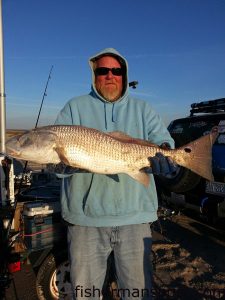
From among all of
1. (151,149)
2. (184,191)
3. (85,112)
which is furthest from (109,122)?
(184,191)

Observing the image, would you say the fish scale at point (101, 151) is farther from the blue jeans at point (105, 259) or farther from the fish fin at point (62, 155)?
the blue jeans at point (105, 259)

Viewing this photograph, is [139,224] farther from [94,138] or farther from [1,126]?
[1,126]

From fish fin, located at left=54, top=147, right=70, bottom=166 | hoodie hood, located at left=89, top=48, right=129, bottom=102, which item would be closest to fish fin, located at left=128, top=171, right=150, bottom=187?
fish fin, located at left=54, top=147, right=70, bottom=166

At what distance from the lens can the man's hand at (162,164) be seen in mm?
3281

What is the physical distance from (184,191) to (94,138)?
4168 millimetres

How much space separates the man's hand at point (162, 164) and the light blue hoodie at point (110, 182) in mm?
228

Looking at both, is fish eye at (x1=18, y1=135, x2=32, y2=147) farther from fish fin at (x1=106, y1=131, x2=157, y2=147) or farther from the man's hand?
the man's hand

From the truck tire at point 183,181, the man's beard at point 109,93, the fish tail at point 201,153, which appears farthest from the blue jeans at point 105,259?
the truck tire at point 183,181

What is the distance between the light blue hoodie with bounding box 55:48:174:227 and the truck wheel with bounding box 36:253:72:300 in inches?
45.6

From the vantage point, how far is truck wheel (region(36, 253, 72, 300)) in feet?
14.0

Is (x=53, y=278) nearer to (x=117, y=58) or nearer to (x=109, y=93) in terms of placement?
(x=109, y=93)

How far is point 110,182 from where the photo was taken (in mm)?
3422

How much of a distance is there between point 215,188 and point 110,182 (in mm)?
3526

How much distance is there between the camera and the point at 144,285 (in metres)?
3.34
